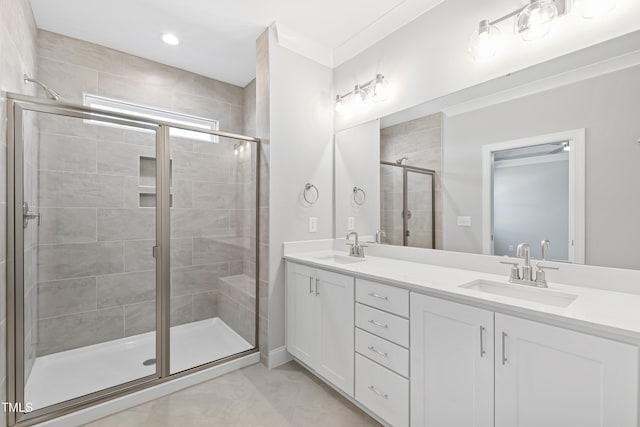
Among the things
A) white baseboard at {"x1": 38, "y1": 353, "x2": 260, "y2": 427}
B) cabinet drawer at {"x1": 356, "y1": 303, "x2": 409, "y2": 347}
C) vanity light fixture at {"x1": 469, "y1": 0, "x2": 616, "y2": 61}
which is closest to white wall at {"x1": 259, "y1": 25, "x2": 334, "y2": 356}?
white baseboard at {"x1": 38, "y1": 353, "x2": 260, "y2": 427}

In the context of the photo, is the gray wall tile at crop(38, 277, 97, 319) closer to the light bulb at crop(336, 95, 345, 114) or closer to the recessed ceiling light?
the recessed ceiling light

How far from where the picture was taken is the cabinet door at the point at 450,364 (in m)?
1.14

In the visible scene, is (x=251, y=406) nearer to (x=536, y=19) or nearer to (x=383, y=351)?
(x=383, y=351)

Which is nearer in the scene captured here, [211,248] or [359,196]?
[211,248]

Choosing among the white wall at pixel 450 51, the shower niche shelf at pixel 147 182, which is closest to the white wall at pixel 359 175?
the white wall at pixel 450 51

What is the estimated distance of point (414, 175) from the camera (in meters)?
2.05

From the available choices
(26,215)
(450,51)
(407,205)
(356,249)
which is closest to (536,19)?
(450,51)

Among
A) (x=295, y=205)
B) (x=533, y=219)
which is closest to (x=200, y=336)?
(x=295, y=205)

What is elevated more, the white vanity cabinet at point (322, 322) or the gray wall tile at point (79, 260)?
the gray wall tile at point (79, 260)

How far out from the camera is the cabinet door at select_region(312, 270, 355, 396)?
1723mm

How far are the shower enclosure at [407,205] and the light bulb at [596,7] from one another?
1.02 meters

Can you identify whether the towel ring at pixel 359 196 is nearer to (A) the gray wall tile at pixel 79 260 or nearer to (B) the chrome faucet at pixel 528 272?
(B) the chrome faucet at pixel 528 272

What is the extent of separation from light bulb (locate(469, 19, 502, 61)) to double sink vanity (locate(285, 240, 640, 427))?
1.21 meters

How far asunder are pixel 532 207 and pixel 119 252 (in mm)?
2596
